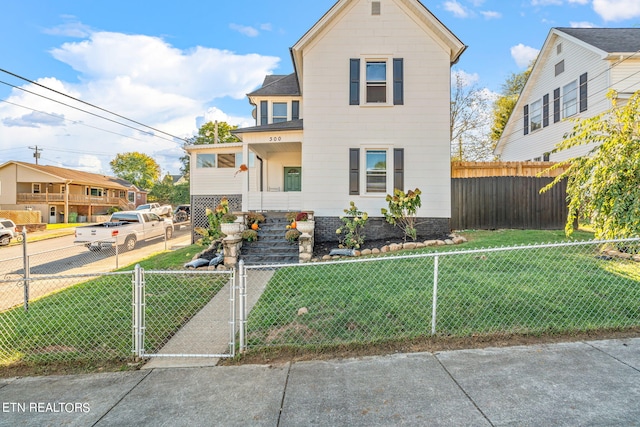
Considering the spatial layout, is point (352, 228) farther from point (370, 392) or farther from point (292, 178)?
point (370, 392)

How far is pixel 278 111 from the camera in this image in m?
16.5

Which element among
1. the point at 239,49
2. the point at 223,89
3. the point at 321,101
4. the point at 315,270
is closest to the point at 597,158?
the point at 315,270

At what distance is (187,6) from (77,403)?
44.3 feet

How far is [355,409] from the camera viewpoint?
271 centimetres

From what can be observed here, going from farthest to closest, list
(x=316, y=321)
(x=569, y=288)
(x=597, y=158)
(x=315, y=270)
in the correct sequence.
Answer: (x=315, y=270), (x=597, y=158), (x=569, y=288), (x=316, y=321)

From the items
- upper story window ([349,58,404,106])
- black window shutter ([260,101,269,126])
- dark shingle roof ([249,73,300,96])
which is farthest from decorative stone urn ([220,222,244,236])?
dark shingle roof ([249,73,300,96])

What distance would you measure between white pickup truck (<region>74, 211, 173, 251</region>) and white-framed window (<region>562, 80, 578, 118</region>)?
769 inches

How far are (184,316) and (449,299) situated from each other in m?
4.23

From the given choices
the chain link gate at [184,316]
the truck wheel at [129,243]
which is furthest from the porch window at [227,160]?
the chain link gate at [184,316]

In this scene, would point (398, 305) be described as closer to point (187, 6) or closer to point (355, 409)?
point (355, 409)

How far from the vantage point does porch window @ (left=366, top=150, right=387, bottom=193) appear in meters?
10.7

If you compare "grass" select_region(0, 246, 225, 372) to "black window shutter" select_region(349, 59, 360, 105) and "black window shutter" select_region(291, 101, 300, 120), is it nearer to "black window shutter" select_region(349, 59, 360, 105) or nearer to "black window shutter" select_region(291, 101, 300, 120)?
"black window shutter" select_region(349, 59, 360, 105)

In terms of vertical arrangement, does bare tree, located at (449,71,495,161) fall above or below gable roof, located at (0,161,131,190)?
above

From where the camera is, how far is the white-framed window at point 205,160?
1522 centimetres
